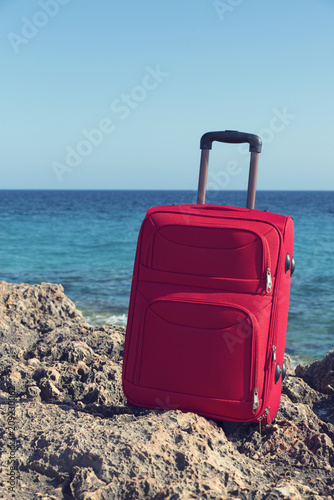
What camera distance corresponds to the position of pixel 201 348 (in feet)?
6.46

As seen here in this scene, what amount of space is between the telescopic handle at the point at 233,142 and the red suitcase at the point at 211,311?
0.28m

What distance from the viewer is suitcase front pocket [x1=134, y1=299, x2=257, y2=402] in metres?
1.94

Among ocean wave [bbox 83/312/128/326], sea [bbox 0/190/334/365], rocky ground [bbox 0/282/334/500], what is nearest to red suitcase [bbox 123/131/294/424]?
rocky ground [bbox 0/282/334/500]

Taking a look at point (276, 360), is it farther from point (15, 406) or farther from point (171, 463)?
point (15, 406)

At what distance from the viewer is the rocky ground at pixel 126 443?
1.49m

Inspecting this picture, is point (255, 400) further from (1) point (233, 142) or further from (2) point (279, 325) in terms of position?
(1) point (233, 142)

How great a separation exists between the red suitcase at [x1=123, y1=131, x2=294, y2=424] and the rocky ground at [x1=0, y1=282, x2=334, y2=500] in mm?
144

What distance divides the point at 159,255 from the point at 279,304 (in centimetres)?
55

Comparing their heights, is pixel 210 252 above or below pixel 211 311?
above

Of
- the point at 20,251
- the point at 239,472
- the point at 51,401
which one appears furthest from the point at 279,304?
the point at 20,251

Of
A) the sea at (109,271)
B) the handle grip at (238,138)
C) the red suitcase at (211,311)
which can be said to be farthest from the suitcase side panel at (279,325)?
the sea at (109,271)

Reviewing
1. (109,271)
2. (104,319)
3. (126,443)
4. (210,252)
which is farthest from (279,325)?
(109,271)

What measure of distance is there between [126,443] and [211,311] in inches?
24.4

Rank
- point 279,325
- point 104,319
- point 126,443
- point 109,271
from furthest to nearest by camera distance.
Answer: point 109,271
point 104,319
point 279,325
point 126,443
